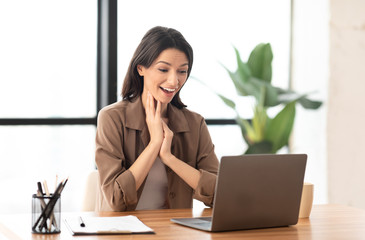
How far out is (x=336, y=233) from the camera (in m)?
1.70

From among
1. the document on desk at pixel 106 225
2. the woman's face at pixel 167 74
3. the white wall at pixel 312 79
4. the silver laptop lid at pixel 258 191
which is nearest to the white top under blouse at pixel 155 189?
the woman's face at pixel 167 74

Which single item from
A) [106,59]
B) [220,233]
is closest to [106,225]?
[220,233]

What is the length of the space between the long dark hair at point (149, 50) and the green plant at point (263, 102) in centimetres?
162

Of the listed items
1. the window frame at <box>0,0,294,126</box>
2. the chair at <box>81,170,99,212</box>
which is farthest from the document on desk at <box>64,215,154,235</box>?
the window frame at <box>0,0,294,126</box>

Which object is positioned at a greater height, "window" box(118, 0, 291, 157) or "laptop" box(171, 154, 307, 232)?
"window" box(118, 0, 291, 157)

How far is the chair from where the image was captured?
2.38 m

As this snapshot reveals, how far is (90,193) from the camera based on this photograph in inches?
93.7

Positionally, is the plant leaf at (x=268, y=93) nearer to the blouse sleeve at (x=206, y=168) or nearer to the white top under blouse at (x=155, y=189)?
the blouse sleeve at (x=206, y=168)

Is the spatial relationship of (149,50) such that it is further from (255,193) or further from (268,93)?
(268,93)

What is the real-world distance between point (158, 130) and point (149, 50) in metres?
0.33

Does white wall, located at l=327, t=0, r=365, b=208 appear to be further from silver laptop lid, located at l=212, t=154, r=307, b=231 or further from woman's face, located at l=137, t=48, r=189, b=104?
silver laptop lid, located at l=212, t=154, r=307, b=231

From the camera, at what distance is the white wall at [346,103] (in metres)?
4.04

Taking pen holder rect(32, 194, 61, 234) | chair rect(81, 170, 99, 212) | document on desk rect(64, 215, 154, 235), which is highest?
pen holder rect(32, 194, 61, 234)

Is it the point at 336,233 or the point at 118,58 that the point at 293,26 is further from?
the point at 336,233
